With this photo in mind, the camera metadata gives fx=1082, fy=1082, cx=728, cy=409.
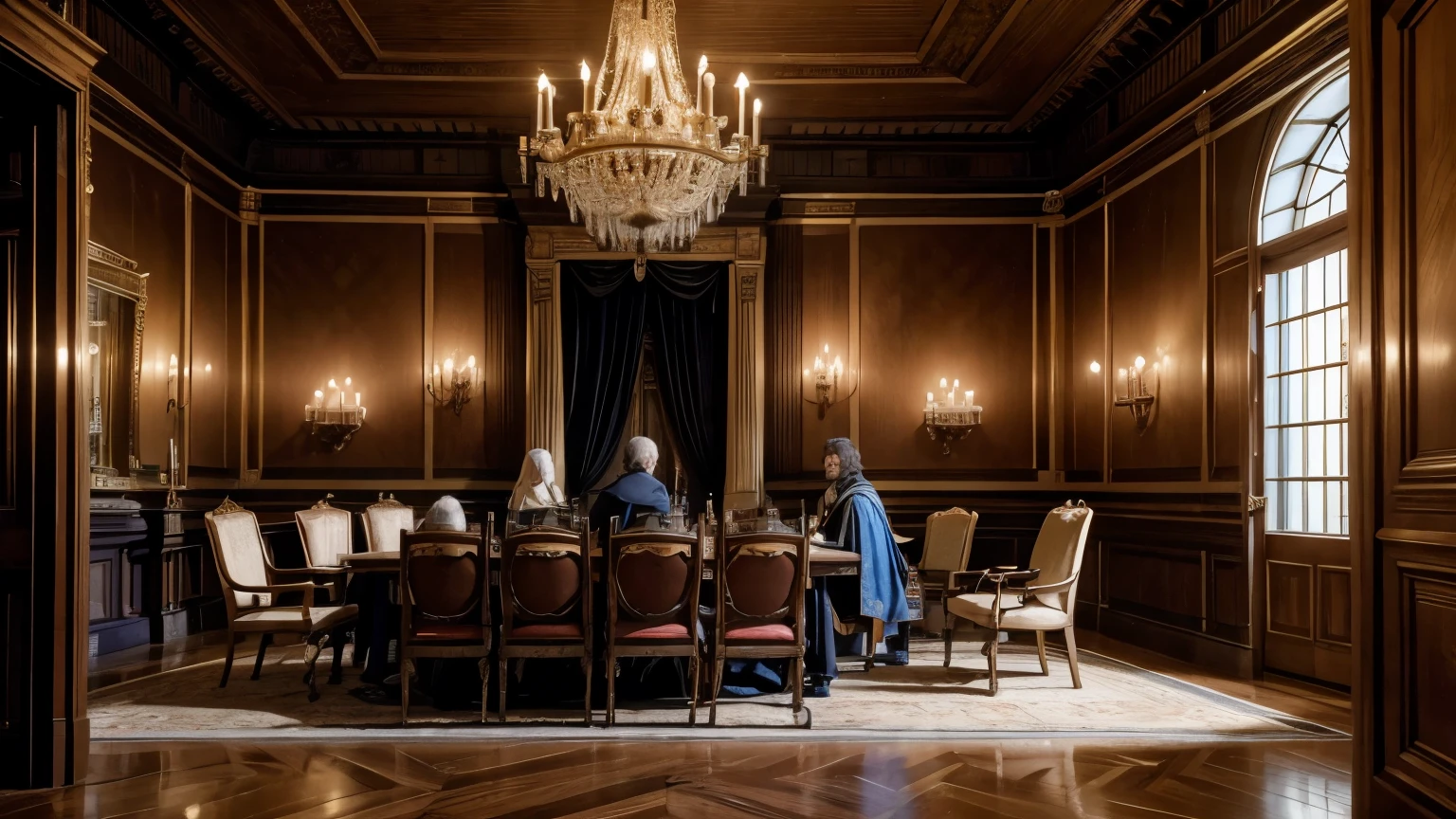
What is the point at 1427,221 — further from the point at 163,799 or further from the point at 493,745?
the point at 163,799

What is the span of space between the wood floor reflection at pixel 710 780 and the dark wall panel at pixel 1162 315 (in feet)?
9.18

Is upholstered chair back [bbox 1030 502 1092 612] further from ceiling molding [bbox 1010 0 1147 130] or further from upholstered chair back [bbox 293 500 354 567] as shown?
upholstered chair back [bbox 293 500 354 567]

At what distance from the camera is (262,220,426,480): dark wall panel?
8852 mm

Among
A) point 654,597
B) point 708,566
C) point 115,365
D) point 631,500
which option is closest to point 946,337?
point 631,500

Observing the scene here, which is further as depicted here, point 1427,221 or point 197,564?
point 197,564

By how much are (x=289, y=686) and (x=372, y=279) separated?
412cm

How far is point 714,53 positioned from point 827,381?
273 cm

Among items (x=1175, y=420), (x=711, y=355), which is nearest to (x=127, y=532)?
(x=711, y=355)

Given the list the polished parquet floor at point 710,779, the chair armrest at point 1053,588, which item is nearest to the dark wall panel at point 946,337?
the chair armrest at point 1053,588

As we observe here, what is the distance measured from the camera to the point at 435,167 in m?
9.05

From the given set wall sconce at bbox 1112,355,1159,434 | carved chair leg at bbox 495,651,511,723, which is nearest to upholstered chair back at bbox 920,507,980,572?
wall sconce at bbox 1112,355,1159,434

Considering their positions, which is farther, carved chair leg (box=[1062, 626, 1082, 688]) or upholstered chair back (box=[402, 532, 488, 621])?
carved chair leg (box=[1062, 626, 1082, 688])

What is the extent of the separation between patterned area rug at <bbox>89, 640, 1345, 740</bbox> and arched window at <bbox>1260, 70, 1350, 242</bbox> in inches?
105

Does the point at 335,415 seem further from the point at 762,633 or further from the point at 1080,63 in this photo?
the point at 1080,63
